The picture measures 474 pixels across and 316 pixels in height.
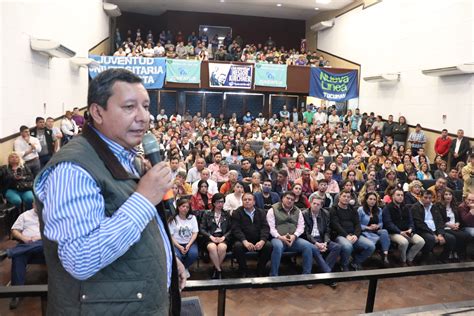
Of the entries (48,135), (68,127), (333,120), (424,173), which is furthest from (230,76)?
(424,173)

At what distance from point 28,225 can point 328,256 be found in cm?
310

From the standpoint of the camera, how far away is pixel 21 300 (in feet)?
10.6

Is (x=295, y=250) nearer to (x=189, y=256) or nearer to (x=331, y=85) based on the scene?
(x=189, y=256)

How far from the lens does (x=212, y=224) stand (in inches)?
169

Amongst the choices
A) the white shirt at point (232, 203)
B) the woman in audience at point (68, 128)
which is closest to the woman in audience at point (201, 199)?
the white shirt at point (232, 203)

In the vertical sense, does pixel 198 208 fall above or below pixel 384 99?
below

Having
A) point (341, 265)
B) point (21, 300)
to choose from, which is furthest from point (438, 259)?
point (21, 300)

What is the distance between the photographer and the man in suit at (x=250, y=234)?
13.5ft

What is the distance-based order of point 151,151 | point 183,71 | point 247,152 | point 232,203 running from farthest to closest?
point 183,71
point 247,152
point 232,203
point 151,151

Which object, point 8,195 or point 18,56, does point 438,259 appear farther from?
point 18,56

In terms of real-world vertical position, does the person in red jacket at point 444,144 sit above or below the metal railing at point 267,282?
above

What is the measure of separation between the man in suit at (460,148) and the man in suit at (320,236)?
18.8 ft

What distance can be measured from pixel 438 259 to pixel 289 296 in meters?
2.51

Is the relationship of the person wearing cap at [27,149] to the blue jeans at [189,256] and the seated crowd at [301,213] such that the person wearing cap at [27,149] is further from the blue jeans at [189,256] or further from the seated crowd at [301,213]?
the blue jeans at [189,256]
